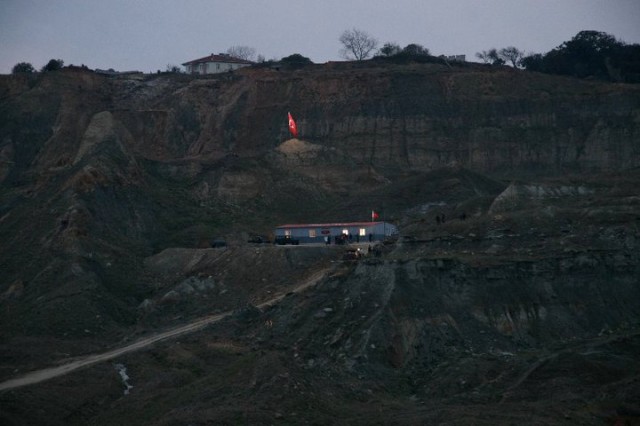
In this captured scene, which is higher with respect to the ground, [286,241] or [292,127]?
[292,127]

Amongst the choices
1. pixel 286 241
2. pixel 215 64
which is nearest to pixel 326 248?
pixel 286 241

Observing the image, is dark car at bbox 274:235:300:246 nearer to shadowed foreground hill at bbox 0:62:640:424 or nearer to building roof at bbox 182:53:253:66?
shadowed foreground hill at bbox 0:62:640:424

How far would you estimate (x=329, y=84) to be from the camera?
10038 centimetres

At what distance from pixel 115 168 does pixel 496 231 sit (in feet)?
93.9

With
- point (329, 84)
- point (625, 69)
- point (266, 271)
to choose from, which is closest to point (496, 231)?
point (266, 271)

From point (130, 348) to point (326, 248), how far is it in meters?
Result: 15.4

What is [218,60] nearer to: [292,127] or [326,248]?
[292,127]

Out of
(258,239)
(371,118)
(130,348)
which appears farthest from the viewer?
(371,118)

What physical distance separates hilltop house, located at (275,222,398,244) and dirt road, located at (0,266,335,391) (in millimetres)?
10345

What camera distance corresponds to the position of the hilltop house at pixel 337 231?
239 ft

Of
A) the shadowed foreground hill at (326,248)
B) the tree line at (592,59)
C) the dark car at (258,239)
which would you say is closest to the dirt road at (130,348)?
the shadowed foreground hill at (326,248)

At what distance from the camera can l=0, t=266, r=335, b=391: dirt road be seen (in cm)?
5100

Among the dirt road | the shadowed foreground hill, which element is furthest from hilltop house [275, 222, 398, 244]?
the dirt road

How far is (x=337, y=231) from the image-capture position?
2926 inches
